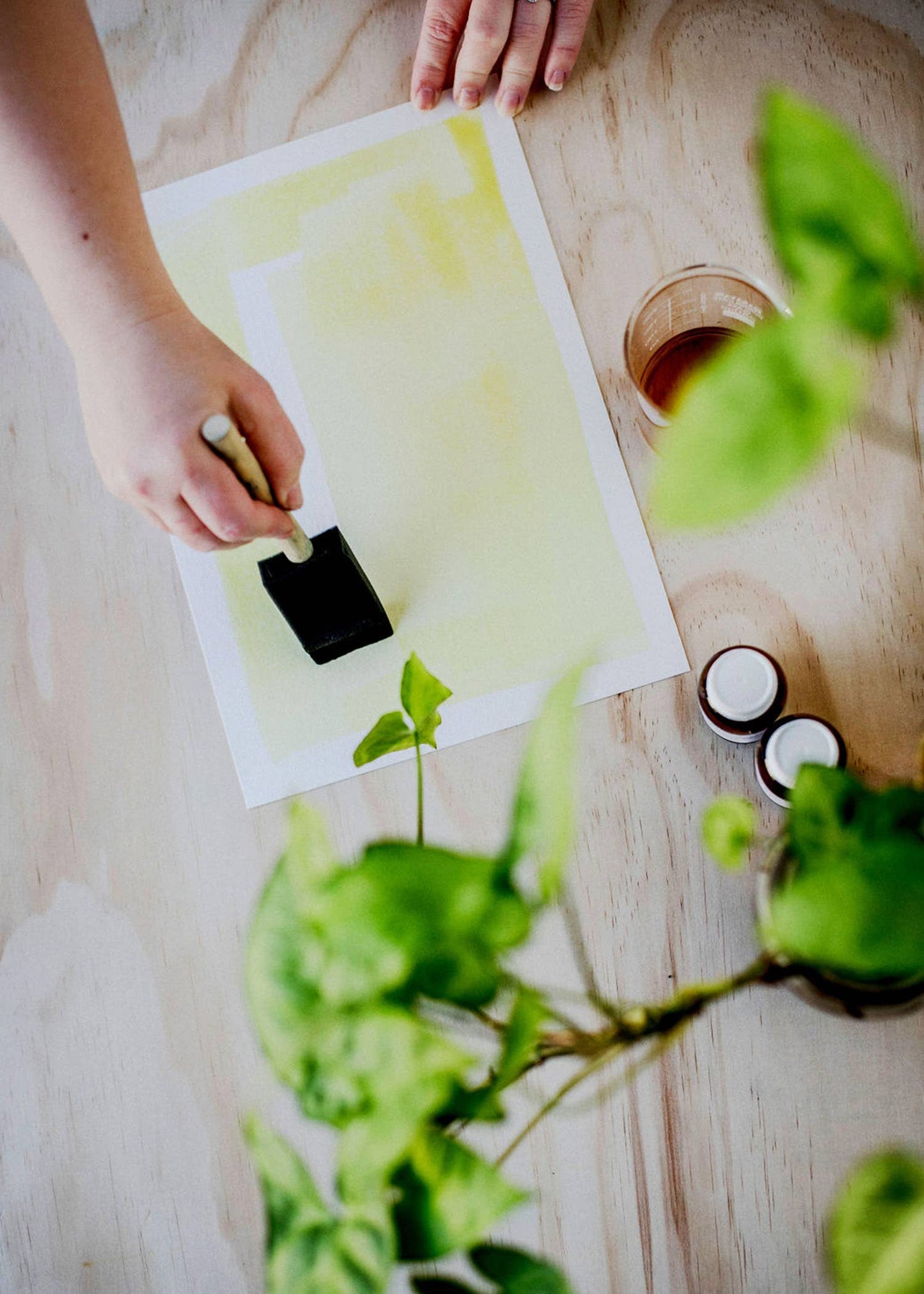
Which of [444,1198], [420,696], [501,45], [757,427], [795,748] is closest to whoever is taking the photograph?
[757,427]

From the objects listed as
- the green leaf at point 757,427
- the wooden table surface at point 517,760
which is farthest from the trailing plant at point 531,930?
the wooden table surface at point 517,760

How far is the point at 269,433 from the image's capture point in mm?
579

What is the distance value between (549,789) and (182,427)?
39 centimetres

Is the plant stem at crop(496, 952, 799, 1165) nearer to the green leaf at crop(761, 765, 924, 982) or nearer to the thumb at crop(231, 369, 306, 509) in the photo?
the green leaf at crop(761, 765, 924, 982)

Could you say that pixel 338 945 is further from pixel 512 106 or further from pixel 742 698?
pixel 512 106

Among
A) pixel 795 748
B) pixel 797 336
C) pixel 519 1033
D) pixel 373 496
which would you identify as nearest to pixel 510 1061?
pixel 519 1033

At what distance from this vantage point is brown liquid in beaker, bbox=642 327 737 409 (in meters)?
0.62

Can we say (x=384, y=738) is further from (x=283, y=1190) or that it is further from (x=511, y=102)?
(x=511, y=102)

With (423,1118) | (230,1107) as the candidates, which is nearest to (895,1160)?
(423,1118)

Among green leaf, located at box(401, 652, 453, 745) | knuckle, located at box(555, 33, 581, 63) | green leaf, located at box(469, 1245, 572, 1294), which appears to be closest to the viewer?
green leaf, located at box(469, 1245, 572, 1294)

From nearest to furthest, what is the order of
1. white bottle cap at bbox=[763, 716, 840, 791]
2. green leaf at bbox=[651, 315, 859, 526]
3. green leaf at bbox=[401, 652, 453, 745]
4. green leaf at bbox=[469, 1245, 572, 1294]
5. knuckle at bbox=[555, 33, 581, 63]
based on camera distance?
green leaf at bbox=[651, 315, 859, 526] → green leaf at bbox=[469, 1245, 572, 1294] → green leaf at bbox=[401, 652, 453, 745] → white bottle cap at bbox=[763, 716, 840, 791] → knuckle at bbox=[555, 33, 581, 63]

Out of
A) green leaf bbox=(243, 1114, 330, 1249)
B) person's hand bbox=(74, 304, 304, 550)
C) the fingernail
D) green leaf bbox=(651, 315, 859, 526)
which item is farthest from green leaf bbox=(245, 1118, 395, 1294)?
the fingernail

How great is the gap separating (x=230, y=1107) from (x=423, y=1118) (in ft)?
1.27

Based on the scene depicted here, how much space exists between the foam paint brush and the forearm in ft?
0.41
